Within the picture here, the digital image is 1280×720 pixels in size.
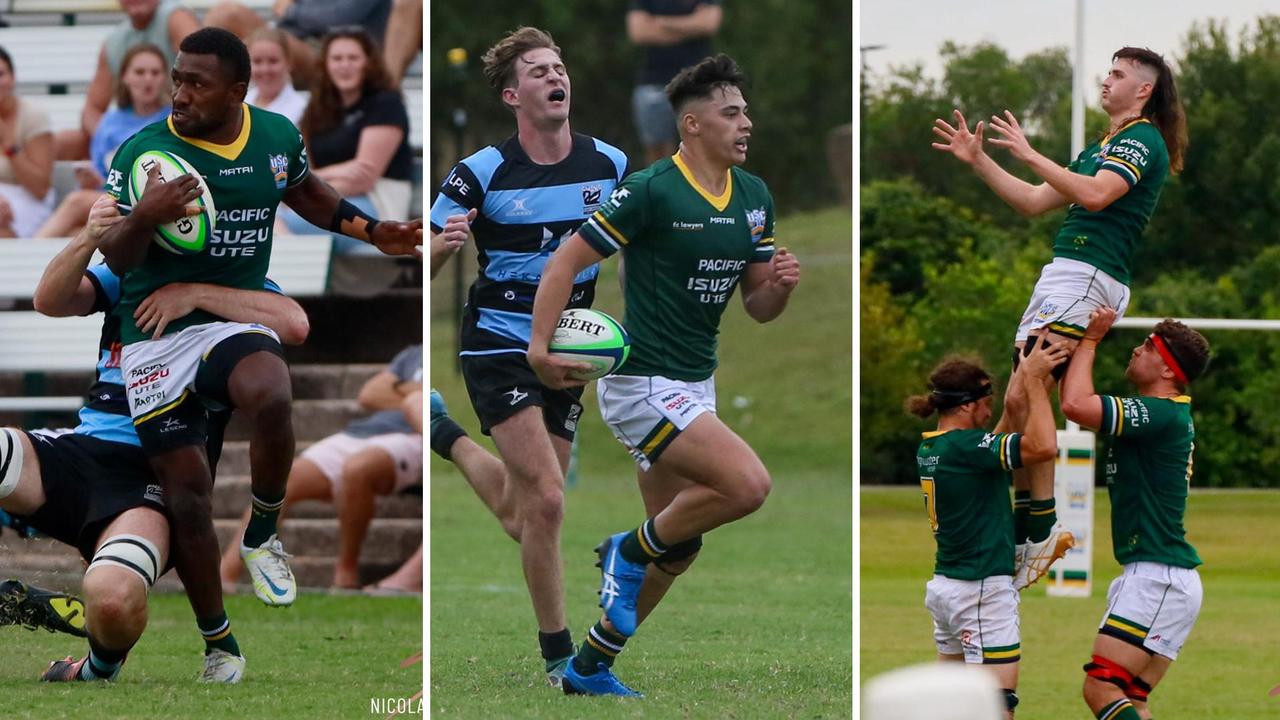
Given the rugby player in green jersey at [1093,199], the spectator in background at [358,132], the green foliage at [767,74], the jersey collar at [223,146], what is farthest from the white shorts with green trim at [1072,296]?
the green foliage at [767,74]

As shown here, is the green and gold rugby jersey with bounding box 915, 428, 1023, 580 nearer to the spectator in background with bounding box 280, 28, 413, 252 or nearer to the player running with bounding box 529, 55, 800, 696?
the player running with bounding box 529, 55, 800, 696

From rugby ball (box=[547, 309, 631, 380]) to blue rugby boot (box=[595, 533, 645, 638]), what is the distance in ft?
2.02

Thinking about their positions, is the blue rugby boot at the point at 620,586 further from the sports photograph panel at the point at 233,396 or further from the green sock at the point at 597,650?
the sports photograph panel at the point at 233,396

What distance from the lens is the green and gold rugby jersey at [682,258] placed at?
6.33 meters

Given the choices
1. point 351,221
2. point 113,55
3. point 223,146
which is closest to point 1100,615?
point 351,221

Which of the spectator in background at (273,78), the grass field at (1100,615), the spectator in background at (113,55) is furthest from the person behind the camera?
the spectator in background at (113,55)

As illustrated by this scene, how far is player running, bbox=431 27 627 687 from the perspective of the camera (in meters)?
6.46

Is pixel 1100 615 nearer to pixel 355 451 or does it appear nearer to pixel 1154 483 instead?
pixel 355 451

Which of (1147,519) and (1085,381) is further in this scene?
(1147,519)

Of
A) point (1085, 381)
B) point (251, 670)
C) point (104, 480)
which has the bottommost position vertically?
point (251, 670)

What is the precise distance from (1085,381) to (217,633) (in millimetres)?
3150

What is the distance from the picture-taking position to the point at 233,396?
6086mm

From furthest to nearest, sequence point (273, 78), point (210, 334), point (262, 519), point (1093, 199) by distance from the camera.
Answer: point (273, 78), point (262, 519), point (210, 334), point (1093, 199)

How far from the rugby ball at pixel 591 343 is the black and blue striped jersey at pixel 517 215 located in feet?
1.36
